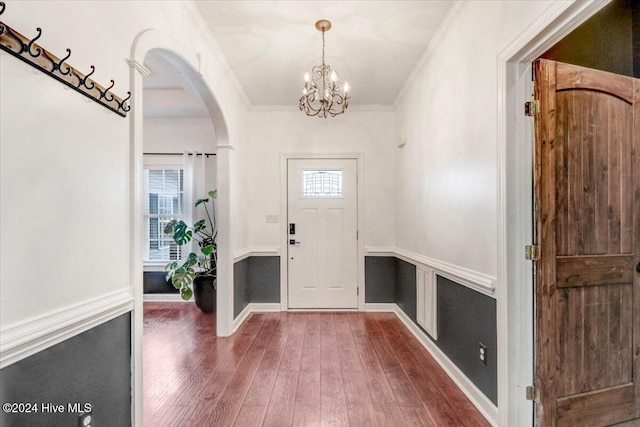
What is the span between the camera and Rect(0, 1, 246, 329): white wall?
3.30 ft

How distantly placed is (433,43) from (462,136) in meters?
1.04

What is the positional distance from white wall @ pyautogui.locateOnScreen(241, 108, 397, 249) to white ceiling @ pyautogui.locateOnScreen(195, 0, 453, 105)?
1.81 ft

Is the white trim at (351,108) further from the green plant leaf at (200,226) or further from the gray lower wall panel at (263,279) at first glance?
the gray lower wall panel at (263,279)

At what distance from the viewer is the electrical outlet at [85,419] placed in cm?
127

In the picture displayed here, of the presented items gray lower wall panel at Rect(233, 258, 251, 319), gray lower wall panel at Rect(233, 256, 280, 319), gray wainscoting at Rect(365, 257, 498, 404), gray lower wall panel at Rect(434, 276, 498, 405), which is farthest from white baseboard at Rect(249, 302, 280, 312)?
gray lower wall panel at Rect(434, 276, 498, 405)

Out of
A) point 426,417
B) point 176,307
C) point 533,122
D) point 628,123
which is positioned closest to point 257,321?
point 176,307

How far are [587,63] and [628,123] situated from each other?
43 centimetres

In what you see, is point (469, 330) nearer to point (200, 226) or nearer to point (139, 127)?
point (139, 127)

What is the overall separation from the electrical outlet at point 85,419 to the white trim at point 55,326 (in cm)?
34

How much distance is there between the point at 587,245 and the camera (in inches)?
69.2

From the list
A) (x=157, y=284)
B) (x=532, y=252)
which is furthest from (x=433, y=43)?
(x=157, y=284)

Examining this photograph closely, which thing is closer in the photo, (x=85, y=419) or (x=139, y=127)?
(x=85, y=419)

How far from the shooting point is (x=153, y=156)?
15.6 ft

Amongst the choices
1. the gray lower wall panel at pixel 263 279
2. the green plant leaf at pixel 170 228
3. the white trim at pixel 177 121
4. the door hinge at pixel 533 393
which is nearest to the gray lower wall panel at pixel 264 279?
the gray lower wall panel at pixel 263 279
